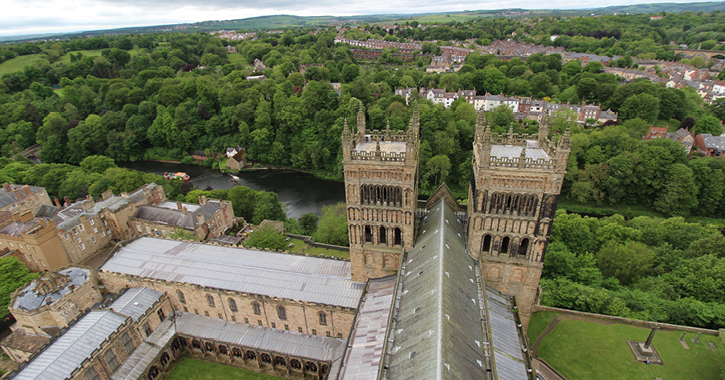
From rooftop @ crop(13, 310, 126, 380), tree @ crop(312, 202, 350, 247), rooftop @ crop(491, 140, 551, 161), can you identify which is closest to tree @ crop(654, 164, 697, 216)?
rooftop @ crop(491, 140, 551, 161)

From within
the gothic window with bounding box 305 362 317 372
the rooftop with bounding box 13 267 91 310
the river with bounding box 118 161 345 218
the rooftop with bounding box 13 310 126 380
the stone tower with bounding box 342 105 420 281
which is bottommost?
the river with bounding box 118 161 345 218

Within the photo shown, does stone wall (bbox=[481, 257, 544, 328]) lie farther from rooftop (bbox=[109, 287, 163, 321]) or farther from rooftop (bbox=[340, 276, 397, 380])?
rooftop (bbox=[109, 287, 163, 321])

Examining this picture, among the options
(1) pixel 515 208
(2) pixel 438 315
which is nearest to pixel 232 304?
(2) pixel 438 315

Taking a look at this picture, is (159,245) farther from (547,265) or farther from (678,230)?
(678,230)

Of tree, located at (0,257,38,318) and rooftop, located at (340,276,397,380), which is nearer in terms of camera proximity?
rooftop, located at (340,276,397,380)

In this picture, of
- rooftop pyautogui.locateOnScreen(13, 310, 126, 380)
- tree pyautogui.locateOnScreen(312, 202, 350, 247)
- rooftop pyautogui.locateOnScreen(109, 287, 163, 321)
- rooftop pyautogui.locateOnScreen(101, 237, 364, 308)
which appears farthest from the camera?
tree pyautogui.locateOnScreen(312, 202, 350, 247)

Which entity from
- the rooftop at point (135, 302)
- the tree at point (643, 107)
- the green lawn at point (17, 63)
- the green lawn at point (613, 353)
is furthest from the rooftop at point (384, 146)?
the green lawn at point (17, 63)

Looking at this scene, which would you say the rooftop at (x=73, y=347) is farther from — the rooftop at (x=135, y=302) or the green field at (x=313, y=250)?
the green field at (x=313, y=250)

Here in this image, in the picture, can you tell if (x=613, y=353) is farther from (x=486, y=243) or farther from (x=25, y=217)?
(x=25, y=217)
